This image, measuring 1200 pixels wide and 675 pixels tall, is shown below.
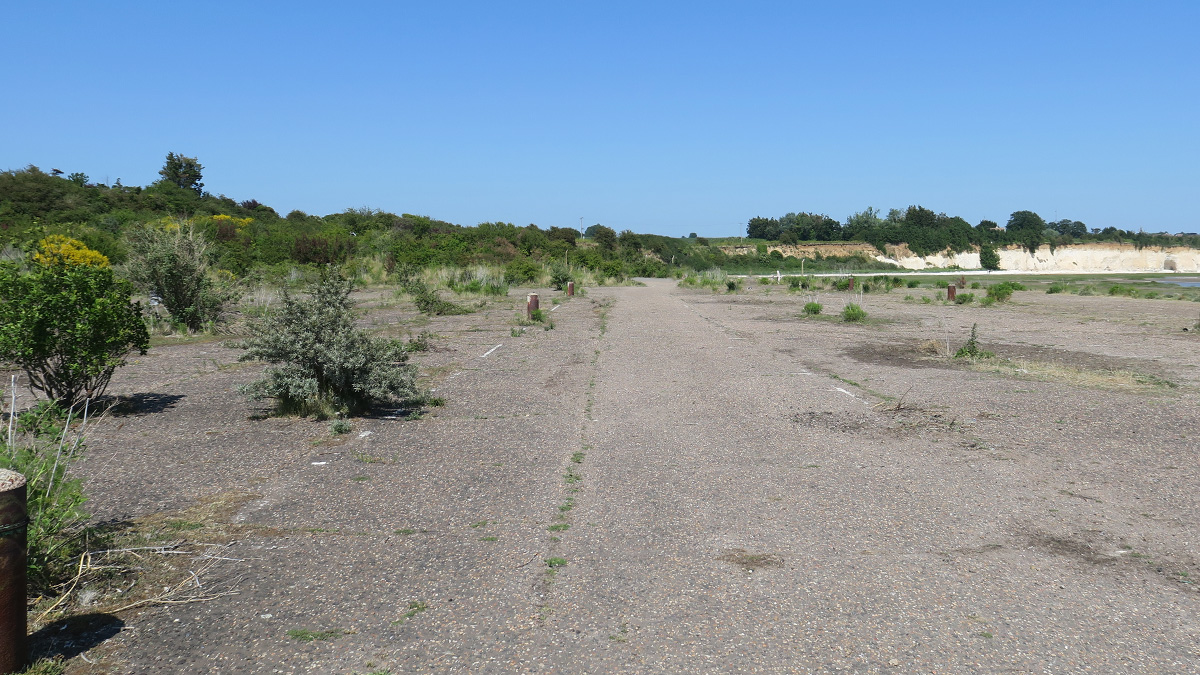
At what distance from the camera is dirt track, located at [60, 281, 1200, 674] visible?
3.67m

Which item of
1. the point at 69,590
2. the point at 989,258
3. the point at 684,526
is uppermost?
the point at 989,258

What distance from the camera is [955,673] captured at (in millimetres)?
3424

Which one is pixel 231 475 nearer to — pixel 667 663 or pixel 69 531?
pixel 69 531

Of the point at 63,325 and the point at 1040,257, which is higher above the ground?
the point at 63,325

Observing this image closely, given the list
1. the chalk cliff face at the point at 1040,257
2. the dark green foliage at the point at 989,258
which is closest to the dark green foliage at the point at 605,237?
the chalk cliff face at the point at 1040,257

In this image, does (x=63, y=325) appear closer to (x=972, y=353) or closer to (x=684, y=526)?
(x=684, y=526)

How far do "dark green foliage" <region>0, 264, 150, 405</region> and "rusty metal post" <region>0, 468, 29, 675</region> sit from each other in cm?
534

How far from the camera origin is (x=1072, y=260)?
100 metres

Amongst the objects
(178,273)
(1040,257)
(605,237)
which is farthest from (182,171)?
(1040,257)

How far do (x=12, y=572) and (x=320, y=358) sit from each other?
217 inches

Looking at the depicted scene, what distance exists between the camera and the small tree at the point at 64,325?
7.67 meters

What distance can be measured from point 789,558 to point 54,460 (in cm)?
401

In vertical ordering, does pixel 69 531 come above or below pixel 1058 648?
above

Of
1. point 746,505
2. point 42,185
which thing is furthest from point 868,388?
point 42,185
